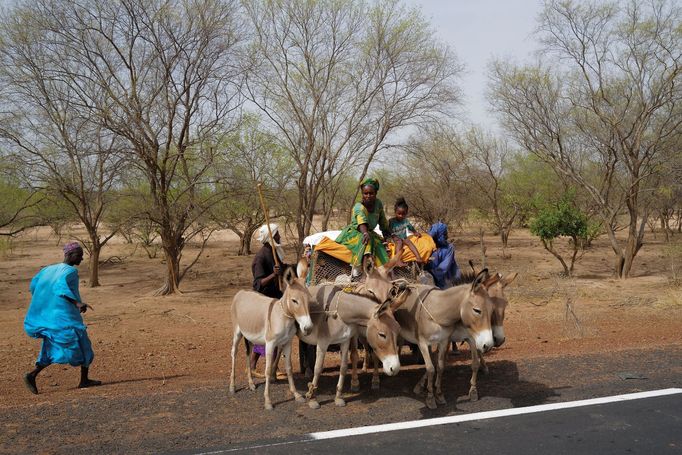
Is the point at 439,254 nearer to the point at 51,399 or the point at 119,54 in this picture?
the point at 51,399

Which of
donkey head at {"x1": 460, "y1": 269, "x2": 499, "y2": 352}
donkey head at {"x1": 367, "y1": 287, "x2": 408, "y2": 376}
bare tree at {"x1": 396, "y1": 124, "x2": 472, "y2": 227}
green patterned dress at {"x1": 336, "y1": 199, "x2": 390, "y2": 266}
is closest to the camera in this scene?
donkey head at {"x1": 367, "y1": 287, "x2": 408, "y2": 376}

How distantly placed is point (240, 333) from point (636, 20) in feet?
57.1

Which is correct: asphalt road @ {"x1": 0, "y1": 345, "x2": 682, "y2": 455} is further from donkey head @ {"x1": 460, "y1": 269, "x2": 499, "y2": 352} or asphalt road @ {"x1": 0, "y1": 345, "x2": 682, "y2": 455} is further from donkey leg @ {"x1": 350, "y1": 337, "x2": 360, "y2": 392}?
donkey head @ {"x1": 460, "y1": 269, "x2": 499, "y2": 352}

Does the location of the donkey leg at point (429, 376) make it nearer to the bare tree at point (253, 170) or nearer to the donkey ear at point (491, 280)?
the donkey ear at point (491, 280)

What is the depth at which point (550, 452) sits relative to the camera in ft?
15.4

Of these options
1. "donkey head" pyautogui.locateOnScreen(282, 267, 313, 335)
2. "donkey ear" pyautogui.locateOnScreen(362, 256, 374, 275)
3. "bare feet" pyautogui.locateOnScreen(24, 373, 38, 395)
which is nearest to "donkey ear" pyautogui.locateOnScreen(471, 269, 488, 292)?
"donkey ear" pyautogui.locateOnScreen(362, 256, 374, 275)

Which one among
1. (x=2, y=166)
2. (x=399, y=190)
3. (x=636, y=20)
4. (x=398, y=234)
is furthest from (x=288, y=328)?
(x=399, y=190)

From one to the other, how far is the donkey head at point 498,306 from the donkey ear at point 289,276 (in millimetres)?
1904

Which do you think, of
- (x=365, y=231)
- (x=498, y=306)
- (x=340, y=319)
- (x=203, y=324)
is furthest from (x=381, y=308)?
(x=203, y=324)

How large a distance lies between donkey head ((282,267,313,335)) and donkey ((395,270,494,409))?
1.08m

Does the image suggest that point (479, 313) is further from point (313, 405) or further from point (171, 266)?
point (171, 266)

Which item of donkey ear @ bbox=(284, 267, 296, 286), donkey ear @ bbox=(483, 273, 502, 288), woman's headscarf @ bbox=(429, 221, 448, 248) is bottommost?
donkey ear @ bbox=(483, 273, 502, 288)

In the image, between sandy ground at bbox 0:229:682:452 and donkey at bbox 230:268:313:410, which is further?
sandy ground at bbox 0:229:682:452

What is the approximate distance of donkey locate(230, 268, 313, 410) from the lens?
5707 mm
